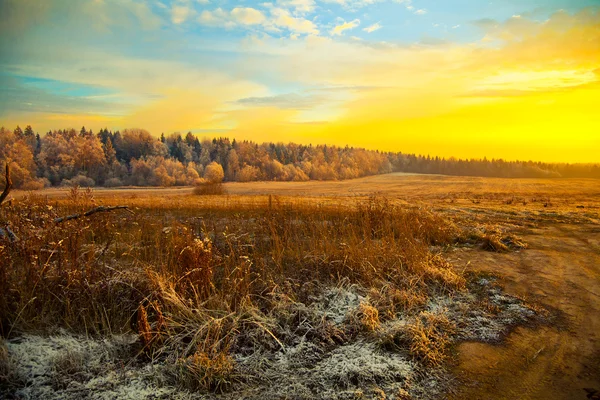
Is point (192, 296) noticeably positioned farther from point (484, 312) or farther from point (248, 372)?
point (484, 312)

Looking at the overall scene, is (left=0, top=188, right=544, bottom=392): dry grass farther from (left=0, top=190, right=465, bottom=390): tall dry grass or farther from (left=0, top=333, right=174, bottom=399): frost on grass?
(left=0, top=333, right=174, bottom=399): frost on grass

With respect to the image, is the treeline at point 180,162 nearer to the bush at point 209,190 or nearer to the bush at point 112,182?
the bush at point 112,182

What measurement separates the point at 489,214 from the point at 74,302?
17352 millimetres

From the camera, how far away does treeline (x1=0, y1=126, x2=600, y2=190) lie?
62.2 meters

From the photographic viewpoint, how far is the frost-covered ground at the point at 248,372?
344 cm

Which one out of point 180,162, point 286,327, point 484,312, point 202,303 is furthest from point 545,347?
point 180,162

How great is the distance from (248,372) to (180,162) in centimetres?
7836

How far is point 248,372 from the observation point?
3760 mm

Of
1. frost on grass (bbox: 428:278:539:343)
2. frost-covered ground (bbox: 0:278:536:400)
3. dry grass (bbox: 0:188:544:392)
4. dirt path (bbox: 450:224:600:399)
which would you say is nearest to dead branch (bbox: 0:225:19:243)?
dry grass (bbox: 0:188:544:392)

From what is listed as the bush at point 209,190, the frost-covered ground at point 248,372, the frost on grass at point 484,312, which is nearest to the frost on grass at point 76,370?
the frost-covered ground at point 248,372

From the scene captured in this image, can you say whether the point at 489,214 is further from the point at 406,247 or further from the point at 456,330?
the point at 456,330

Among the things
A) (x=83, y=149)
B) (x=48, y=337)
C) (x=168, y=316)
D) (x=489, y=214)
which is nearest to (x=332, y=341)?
(x=168, y=316)

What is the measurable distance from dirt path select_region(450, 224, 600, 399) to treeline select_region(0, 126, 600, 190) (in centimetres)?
3976

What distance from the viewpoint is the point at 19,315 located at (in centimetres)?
421
